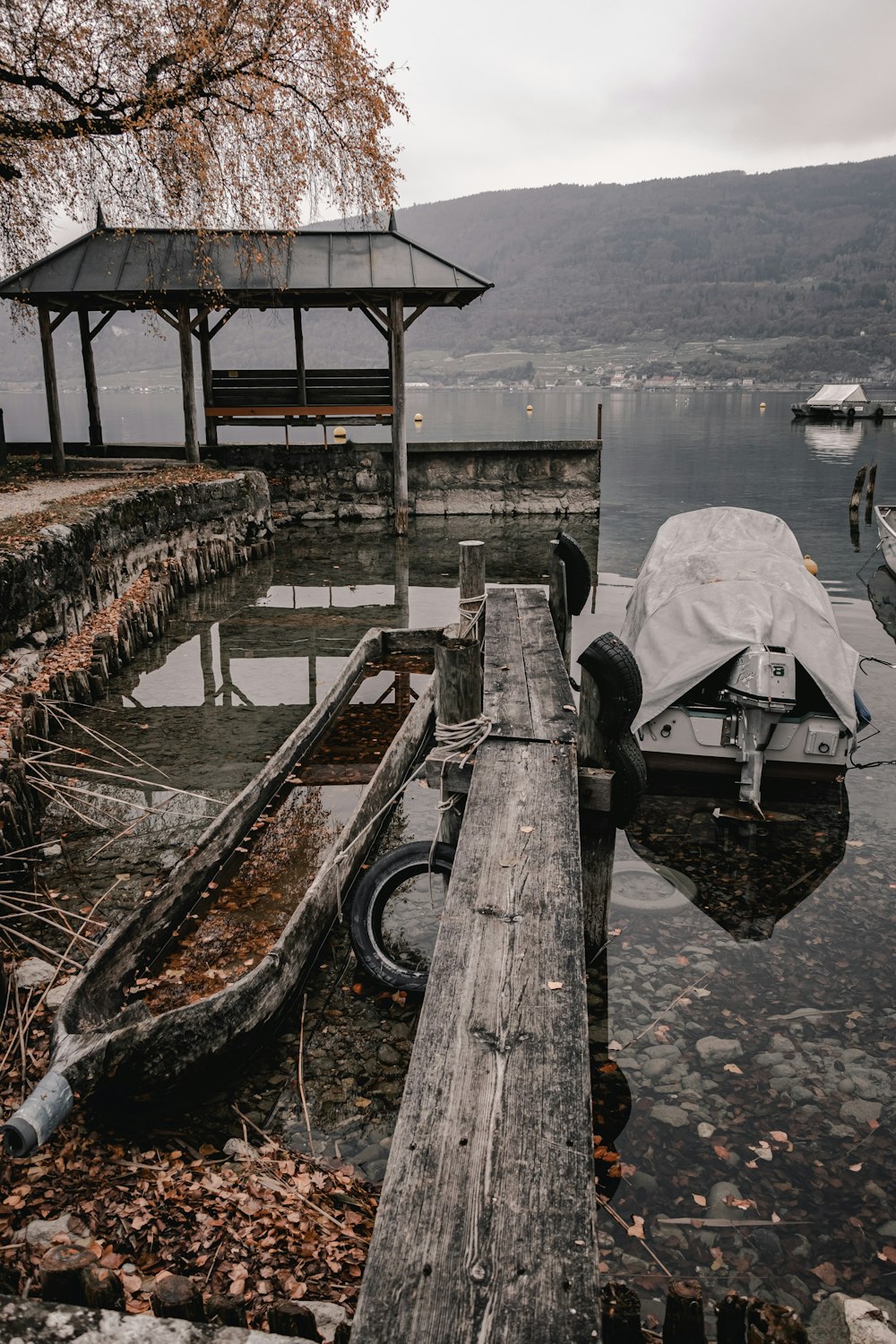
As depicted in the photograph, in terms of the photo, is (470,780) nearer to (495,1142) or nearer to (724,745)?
(495,1142)

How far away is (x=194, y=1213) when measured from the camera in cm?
355

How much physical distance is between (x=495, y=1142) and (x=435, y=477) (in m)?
21.8

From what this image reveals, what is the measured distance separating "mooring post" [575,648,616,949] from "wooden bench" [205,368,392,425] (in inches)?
656

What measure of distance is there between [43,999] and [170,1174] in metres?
1.43

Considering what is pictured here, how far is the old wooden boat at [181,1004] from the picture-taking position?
3607mm

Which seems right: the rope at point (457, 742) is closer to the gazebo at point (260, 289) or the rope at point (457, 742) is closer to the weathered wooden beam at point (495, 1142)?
the weathered wooden beam at point (495, 1142)

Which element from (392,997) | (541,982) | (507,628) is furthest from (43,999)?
(507,628)

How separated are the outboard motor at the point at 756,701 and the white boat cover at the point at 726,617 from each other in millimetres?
240

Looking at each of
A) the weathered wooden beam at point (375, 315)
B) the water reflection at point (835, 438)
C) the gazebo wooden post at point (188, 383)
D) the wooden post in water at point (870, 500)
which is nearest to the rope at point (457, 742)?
the gazebo wooden post at point (188, 383)

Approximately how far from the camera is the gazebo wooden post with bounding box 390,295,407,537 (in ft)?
66.4

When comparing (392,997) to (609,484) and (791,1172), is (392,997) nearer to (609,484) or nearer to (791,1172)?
(791,1172)

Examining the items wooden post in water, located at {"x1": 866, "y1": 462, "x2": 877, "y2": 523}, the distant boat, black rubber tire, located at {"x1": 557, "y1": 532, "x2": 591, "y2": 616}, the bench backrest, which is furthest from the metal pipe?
the distant boat

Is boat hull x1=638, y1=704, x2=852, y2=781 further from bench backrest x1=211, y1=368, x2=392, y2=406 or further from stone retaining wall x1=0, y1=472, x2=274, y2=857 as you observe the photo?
bench backrest x1=211, y1=368, x2=392, y2=406

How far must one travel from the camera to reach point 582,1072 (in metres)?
2.79
